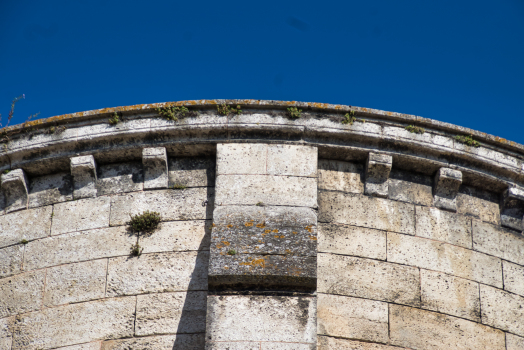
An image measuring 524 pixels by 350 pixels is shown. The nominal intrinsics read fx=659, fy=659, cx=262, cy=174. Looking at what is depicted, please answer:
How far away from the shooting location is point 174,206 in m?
7.49

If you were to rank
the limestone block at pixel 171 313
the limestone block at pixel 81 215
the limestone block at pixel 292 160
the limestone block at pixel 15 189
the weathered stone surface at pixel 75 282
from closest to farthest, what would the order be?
the limestone block at pixel 171 313
the weathered stone surface at pixel 75 282
the limestone block at pixel 292 160
the limestone block at pixel 81 215
the limestone block at pixel 15 189

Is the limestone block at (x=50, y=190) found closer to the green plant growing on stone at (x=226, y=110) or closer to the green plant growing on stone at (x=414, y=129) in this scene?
the green plant growing on stone at (x=226, y=110)

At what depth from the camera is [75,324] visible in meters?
6.96

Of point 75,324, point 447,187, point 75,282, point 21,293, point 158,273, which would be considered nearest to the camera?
point 75,324

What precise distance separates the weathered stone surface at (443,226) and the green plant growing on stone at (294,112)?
1763 mm

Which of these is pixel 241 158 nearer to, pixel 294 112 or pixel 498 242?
pixel 294 112

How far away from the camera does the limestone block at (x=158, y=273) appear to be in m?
6.99

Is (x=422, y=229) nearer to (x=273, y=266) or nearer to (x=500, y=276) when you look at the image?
(x=500, y=276)

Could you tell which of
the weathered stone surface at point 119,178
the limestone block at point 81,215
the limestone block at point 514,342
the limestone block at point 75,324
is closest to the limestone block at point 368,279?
the limestone block at point 514,342

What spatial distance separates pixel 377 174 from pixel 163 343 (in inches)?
122

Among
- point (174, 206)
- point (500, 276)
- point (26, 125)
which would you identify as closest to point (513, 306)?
point (500, 276)

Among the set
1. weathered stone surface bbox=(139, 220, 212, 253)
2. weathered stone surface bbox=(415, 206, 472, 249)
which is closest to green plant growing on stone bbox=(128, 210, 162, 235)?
weathered stone surface bbox=(139, 220, 212, 253)

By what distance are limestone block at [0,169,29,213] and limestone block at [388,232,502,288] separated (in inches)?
172

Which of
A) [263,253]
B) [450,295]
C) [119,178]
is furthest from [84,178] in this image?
[450,295]
